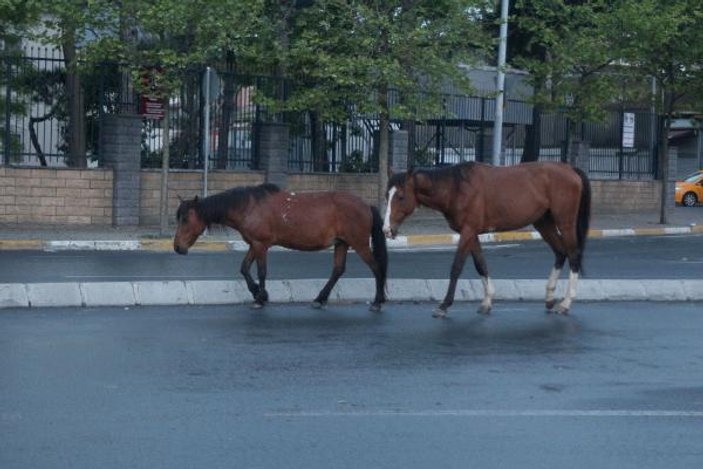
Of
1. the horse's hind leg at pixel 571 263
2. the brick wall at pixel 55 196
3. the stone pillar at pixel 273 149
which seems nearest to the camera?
the horse's hind leg at pixel 571 263

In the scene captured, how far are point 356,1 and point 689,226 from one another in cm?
1184

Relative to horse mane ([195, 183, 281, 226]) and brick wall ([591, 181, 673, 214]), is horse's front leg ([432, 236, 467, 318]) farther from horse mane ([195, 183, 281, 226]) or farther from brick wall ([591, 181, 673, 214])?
brick wall ([591, 181, 673, 214])

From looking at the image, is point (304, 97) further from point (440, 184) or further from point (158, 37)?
point (440, 184)

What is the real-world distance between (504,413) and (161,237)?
637 inches

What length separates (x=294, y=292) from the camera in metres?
14.4

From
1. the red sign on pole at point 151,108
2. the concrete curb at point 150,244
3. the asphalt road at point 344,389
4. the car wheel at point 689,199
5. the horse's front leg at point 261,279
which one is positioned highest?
the red sign on pole at point 151,108

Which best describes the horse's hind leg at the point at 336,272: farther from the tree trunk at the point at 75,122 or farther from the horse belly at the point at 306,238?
the tree trunk at the point at 75,122

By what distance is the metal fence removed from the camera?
85.3 ft

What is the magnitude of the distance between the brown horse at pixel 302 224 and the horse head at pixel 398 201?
358 mm

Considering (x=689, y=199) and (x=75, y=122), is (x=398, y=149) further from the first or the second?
(x=689, y=199)

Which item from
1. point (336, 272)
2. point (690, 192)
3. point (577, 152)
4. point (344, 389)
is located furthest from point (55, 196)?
point (690, 192)

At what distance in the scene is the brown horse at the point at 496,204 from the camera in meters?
13.5

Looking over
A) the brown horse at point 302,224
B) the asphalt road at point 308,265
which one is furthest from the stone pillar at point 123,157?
the brown horse at point 302,224

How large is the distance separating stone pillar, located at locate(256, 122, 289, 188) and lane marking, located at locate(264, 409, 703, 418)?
19.9 m
